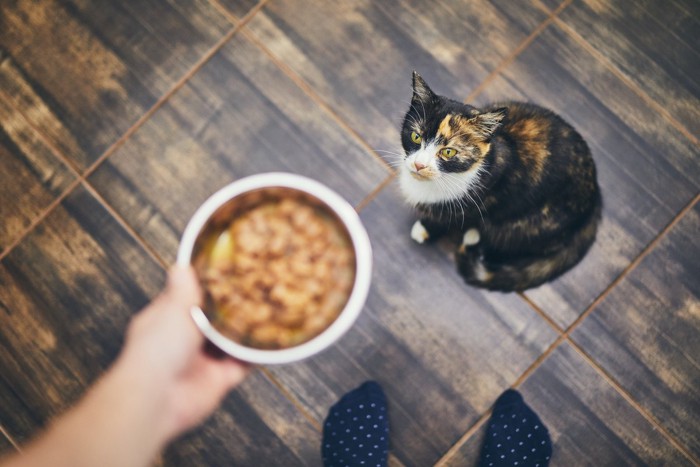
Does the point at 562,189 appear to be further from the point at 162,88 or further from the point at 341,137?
the point at 162,88

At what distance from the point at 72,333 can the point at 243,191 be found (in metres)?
0.81

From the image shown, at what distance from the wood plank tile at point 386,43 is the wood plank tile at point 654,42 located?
0.52 feet

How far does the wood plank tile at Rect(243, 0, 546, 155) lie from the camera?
4.05 ft

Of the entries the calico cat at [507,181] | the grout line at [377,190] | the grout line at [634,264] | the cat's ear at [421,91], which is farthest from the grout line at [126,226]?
the grout line at [634,264]

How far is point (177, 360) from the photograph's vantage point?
2.42 feet

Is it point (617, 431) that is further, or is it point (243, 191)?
point (617, 431)

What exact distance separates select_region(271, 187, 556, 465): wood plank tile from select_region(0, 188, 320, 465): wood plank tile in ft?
0.41

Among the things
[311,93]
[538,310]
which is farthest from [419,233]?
[311,93]

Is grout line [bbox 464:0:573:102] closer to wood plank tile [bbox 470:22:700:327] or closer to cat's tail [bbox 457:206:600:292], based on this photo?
wood plank tile [bbox 470:22:700:327]

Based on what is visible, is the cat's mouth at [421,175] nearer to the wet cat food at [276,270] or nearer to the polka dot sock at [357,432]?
the wet cat food at [276,270]

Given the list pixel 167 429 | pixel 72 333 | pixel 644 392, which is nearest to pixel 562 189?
pixel 644 392

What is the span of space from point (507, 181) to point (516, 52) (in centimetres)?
50

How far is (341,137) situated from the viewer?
1.22m

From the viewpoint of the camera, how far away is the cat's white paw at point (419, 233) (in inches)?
45.3
